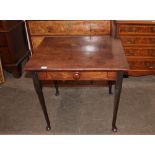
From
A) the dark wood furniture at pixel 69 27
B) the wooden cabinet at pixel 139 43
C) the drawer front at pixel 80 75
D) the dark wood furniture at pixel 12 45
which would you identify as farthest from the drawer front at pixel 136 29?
the dark wood furniture at pixel 12 45

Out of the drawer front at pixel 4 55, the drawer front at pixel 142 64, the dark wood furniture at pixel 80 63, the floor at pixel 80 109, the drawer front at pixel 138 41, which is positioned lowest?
the floor at pixel 80 109

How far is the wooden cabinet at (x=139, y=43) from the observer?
2.49m

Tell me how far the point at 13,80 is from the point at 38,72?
1474mm

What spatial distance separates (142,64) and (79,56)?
1352 mm

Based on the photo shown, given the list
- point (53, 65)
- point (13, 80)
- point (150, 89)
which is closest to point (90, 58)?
point (53, 65)

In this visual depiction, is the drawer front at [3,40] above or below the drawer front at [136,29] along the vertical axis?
below

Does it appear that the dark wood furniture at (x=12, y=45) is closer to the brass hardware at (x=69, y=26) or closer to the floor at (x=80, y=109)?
the floor at (x=80, y=109)

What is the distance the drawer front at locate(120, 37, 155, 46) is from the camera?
2.57 metres

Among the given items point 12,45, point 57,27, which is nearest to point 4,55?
point 12,45

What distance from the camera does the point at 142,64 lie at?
8.96 ft

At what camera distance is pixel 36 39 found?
2764mm

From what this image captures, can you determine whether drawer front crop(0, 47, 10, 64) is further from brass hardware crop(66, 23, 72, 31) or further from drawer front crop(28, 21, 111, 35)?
brass hardware crop(66, 23, 72, 31)

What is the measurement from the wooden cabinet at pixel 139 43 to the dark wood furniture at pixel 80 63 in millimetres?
675
